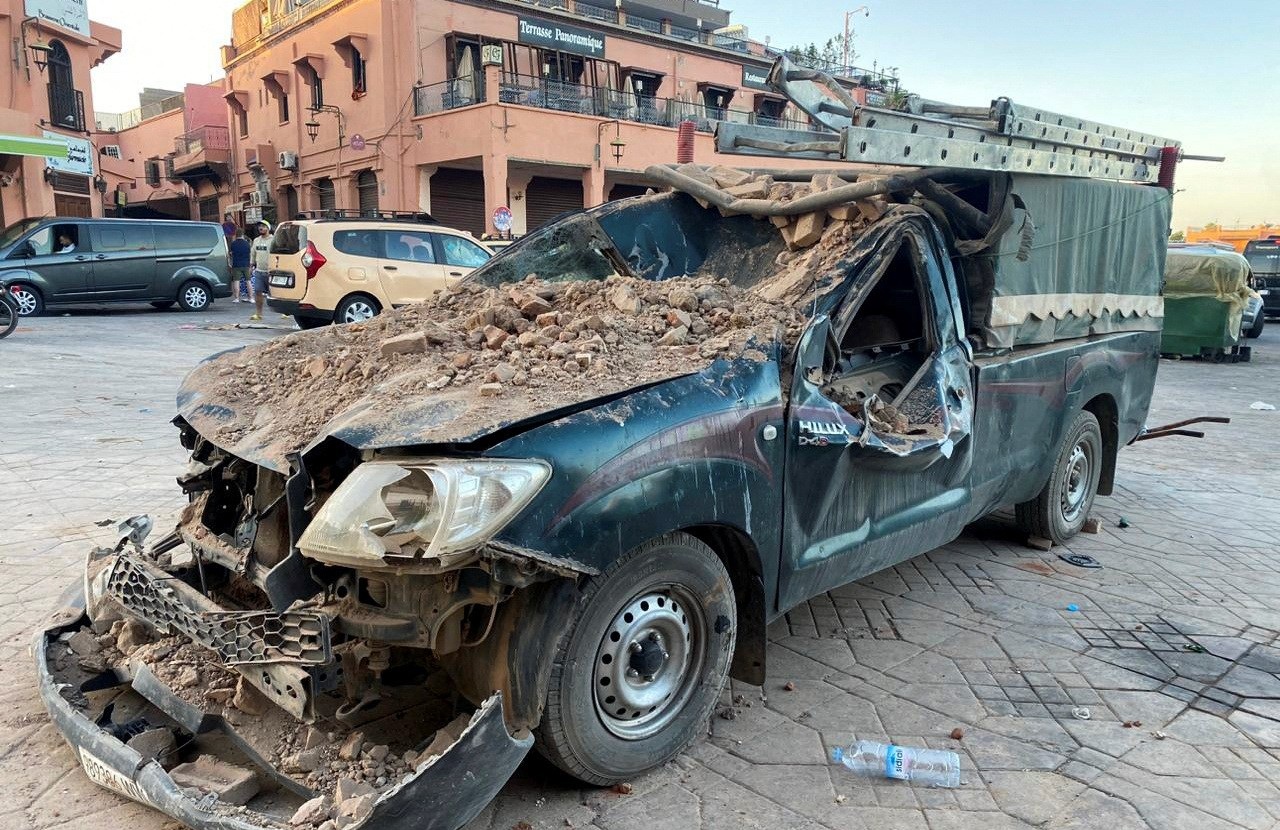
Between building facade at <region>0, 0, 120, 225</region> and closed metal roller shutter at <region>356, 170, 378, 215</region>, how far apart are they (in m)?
7.33

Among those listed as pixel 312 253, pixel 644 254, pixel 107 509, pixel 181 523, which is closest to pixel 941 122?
pixel 644 254

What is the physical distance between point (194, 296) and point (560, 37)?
1416 centimetres

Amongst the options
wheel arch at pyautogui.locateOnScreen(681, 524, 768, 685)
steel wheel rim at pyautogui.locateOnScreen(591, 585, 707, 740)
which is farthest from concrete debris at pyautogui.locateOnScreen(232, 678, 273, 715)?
wheel arch at pyautogui.locateOnScreen(681, 524, 768, 685)

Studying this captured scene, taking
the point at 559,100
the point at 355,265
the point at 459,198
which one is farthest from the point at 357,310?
the point at 459,198

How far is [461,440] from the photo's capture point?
2275mm

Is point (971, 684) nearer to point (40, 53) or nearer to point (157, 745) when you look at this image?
point (157, 745)

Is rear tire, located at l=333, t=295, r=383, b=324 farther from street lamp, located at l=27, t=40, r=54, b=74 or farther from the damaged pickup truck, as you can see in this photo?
street lamp, located at l=27, t=40, r=54, b=74

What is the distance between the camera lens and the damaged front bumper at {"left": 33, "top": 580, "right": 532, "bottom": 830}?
84.7 inches

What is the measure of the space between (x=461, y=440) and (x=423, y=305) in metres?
2.05

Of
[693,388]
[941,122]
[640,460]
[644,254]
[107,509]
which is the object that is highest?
[941,122]

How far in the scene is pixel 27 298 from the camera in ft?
54.3

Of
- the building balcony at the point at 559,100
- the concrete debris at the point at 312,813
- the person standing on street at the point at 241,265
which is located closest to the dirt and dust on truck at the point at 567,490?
the concrete debris at the point at 312,813

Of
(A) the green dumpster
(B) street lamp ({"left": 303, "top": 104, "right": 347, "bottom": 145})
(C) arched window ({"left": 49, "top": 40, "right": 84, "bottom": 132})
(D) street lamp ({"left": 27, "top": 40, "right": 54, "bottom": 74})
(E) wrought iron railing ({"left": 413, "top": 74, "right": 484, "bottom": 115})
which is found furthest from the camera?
(B) street lamp ({"left": 303, "top": 104, "right": 347, "bottom": 145})

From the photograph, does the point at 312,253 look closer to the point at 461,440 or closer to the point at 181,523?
the point at 181,523
